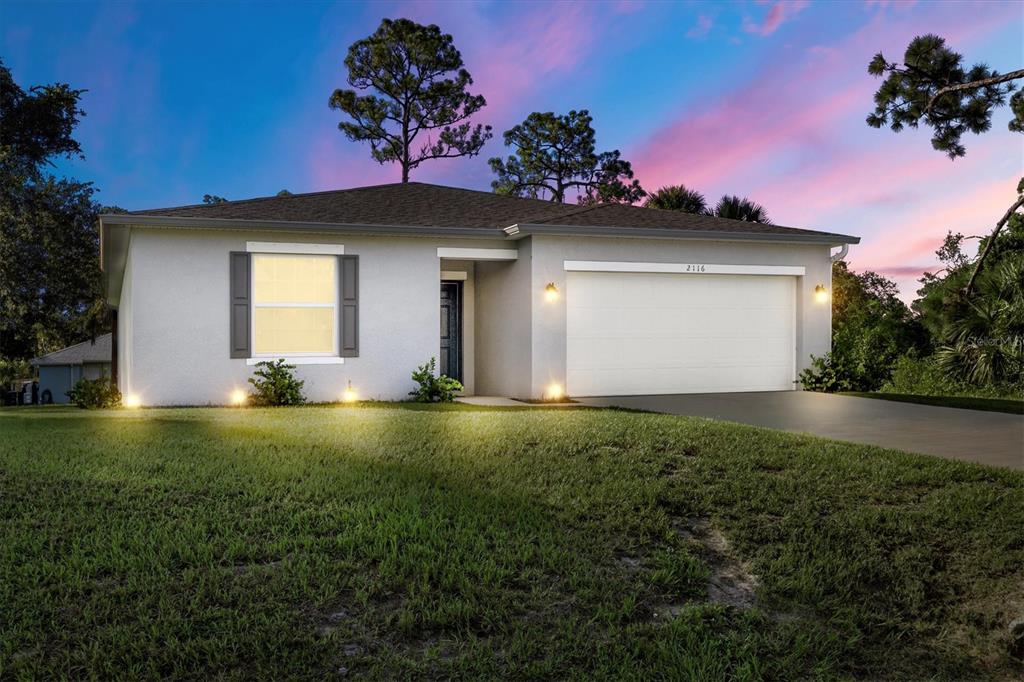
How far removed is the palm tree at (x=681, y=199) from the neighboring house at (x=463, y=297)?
6.89 metres

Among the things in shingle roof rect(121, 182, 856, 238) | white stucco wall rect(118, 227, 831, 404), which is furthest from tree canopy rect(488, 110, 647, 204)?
white stucco wall rect(118, 227, 831, 404)

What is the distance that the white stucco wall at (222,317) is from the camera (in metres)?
11.0

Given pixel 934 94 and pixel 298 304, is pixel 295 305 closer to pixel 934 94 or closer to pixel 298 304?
pixel 298 304

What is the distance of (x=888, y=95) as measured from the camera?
6.44 metres

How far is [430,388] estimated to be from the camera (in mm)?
11836

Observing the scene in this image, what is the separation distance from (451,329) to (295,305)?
3.15 metres

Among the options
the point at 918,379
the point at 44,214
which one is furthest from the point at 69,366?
the point at 918,379

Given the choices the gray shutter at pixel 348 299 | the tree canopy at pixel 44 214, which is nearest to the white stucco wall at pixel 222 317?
the gray shutter at pixel 348 299

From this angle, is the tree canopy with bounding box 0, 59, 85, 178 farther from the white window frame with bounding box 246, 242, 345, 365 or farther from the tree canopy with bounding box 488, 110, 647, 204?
the white window frame with bounding box 246, 242, 345, 365

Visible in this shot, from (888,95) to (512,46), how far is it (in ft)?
42.2

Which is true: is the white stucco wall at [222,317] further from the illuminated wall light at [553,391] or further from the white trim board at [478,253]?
the illuminated wall light at [553,391]

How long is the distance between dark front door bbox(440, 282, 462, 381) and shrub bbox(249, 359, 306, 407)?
123 inches

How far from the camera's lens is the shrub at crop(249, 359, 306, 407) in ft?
36.6

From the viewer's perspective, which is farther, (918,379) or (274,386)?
(918,379)
